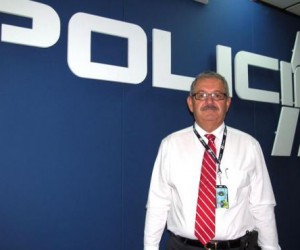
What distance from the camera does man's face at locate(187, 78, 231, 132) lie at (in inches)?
73.0

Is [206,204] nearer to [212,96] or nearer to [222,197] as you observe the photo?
[222,197]

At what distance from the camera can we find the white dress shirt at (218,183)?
1.75 m

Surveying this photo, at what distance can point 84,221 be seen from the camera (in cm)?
198

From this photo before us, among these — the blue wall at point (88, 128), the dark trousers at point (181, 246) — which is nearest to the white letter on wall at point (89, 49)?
the blue wall at point (88, 128)

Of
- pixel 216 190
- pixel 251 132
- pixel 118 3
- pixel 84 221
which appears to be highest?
pixel 118 3

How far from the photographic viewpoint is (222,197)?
174 cm

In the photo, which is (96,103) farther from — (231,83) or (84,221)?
(231,83)

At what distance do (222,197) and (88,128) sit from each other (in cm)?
97

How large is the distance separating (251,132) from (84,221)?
1.72 meters

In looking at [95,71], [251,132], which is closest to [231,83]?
[251,132]

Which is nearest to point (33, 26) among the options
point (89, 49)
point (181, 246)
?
point (89, 49)

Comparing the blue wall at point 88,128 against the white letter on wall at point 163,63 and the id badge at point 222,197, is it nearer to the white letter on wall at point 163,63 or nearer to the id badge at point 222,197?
the white letter on wall at point 163,63

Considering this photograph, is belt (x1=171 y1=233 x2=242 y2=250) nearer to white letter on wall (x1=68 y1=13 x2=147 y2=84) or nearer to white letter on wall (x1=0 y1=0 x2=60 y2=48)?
white letter on wall (x1=68 y1=13 x2=147 y2=84)

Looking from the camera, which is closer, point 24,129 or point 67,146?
point 24,129
